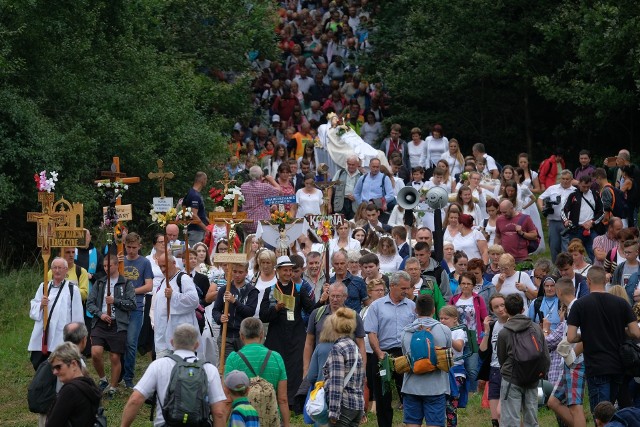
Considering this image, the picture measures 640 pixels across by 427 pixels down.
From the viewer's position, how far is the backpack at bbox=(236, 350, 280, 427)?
1279cm

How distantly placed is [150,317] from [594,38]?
1328cm

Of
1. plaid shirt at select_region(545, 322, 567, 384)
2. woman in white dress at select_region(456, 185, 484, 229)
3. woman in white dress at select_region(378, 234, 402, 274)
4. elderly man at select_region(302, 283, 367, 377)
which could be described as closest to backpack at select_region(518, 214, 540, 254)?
woman in white dress at select_region(456, 185, 484, 229)

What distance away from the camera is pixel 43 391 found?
1295 cm

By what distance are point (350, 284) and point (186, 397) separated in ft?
17.1

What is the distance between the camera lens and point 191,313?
54.0ft

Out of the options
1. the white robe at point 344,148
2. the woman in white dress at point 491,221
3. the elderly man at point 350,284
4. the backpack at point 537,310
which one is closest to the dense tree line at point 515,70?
the white robe at point 344,148

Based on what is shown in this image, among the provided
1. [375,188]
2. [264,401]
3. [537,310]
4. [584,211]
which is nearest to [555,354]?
[537,310]

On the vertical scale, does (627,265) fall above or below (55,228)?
below

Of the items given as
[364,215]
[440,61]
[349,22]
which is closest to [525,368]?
[364,215]

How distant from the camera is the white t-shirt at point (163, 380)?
39.5ft

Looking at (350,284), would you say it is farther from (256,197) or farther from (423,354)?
(256,197)

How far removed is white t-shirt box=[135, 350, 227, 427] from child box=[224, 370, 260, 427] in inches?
3.9

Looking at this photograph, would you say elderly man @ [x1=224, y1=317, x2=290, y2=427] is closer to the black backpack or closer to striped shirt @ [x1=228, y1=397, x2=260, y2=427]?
striped shirt @ [x1=228, y1=397, x2=260, y2=427]

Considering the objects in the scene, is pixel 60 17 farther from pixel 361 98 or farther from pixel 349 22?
pixel 349 22
